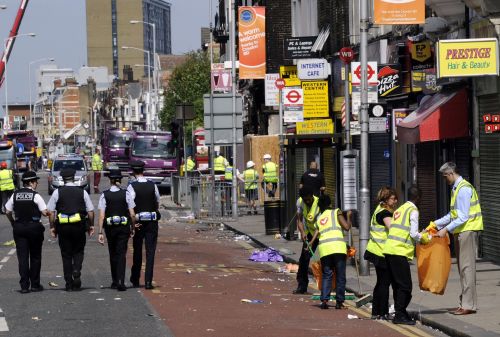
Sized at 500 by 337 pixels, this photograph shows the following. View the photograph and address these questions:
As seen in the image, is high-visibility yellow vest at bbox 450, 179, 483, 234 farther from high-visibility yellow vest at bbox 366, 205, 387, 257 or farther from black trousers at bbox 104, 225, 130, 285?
black trousers at bbox 104, 225, 130, 285

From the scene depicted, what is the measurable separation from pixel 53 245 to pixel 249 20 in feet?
72.8

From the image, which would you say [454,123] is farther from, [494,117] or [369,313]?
[369,313]

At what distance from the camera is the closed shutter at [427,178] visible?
26172mm

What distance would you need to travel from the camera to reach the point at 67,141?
190m

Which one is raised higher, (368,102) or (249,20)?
(249,20)

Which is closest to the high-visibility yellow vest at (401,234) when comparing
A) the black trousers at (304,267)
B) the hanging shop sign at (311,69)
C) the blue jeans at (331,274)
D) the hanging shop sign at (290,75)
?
the blue jeans at (331,274)

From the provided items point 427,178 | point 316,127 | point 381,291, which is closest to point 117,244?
point 381,291

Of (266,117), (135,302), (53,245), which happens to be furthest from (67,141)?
(135,302)

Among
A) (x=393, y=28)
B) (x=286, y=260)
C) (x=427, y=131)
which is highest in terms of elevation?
(x=393, y=28)

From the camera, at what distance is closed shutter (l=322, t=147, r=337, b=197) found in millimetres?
37781

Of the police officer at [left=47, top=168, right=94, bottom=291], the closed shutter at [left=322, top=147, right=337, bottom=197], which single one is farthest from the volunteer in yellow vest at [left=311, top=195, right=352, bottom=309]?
the closed shutter at [left=322, top=147, right=337, bottom=197]

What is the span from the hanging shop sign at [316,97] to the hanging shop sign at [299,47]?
75.3 inches

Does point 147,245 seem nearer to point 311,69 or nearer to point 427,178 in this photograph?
point 427,178

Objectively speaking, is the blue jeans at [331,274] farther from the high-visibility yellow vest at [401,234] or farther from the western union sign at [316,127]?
the western union sign at [316,127]
